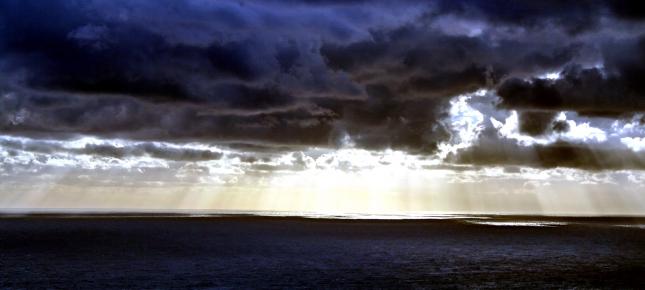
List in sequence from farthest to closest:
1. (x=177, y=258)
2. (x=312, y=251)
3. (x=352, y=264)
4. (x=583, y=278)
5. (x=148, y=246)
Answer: (x=148, y=246), (x=312, y=251), (x=177, y=258), (x=352, y=264), (x=583, y=278)

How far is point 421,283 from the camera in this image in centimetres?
5553

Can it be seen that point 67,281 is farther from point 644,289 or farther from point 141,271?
point 644,289

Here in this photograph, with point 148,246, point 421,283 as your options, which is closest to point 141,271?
point 421,283

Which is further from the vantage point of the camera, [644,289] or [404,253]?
[404,253]

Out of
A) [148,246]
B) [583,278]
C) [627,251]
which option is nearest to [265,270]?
[583,278]

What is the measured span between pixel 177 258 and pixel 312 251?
63.7 ft

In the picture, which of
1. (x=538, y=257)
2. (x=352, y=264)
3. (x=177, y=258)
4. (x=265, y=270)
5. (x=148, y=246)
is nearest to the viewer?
(x=265, y=270)

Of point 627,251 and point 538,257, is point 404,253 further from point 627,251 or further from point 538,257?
point 627,251

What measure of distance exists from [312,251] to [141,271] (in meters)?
29.5

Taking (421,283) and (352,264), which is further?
(352,264)

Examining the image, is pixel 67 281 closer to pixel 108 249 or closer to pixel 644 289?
pixel 108 249

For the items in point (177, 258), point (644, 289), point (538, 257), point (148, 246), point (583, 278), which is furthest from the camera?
point (148, 246)

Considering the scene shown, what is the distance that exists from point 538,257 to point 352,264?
25.8 m

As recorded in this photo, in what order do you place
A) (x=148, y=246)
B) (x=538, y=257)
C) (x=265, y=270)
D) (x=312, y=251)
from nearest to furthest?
(x=265, y=270) < (x=538, y=257) < (x=312, y=251) < (x=148, y=246)
